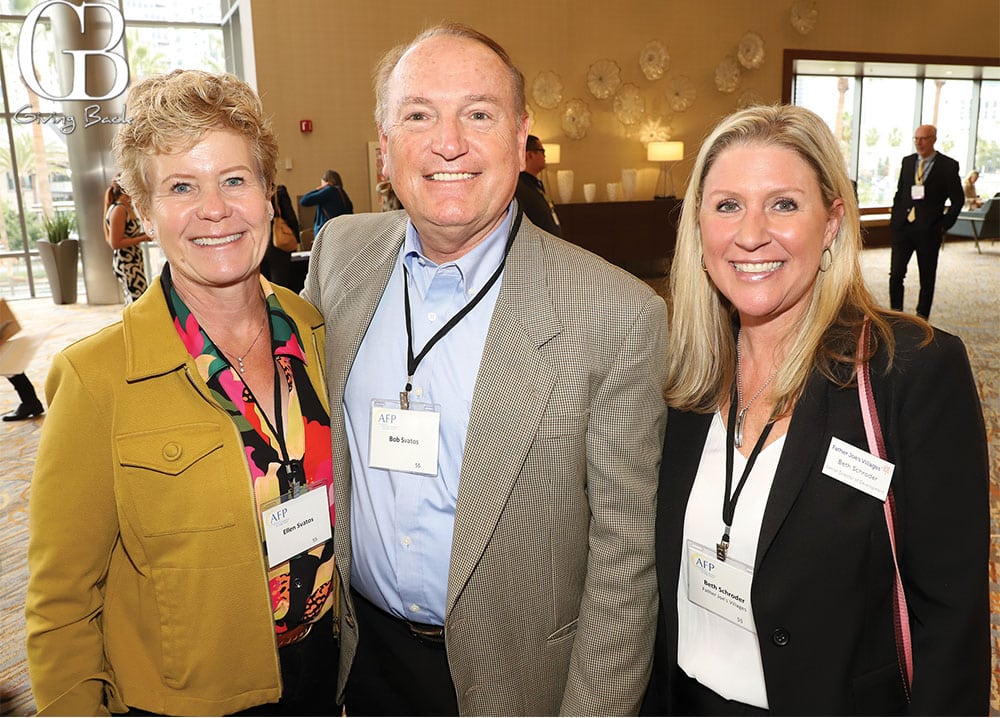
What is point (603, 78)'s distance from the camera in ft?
37.8

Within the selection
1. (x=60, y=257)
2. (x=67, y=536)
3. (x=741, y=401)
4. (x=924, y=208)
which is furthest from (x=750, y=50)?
(x=67, y=536)

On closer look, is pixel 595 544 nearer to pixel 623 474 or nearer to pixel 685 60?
pixel 623 474

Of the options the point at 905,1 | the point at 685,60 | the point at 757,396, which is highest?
the point at 905,1

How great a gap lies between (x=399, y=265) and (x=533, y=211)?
9.88ft

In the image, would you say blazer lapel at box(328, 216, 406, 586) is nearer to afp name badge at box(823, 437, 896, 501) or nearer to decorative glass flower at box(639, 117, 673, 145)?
afp name badge at box(823, 437, 896, 501)

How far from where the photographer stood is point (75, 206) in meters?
10.5

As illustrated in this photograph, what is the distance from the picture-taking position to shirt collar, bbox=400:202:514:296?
64.8 inches

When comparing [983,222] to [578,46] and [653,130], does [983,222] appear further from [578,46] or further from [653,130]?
[578,46]

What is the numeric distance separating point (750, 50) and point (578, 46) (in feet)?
10.2

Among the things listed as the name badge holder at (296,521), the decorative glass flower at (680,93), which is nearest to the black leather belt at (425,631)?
the name badge holder at (296,521)

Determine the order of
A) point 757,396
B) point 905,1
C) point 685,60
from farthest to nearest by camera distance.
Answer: point 905,1 < point 685,60 < point 757,396

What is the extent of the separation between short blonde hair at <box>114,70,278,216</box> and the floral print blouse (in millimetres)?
238

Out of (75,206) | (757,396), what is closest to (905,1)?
(75,206)

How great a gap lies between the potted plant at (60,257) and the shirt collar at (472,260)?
35.3 feet
